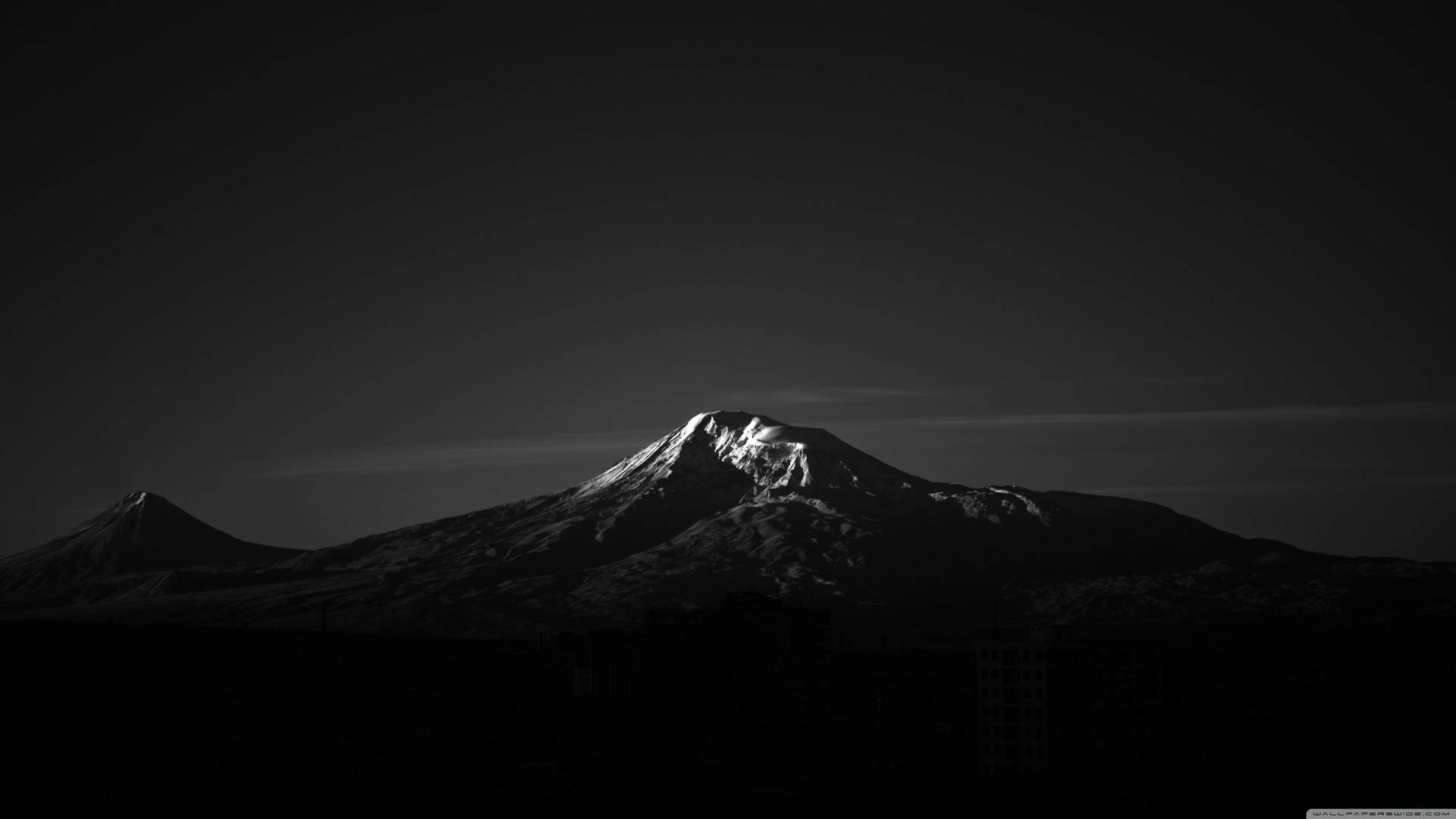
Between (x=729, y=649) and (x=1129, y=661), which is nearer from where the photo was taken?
(x=1129, y=661)

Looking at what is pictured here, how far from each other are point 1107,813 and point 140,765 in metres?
92.5

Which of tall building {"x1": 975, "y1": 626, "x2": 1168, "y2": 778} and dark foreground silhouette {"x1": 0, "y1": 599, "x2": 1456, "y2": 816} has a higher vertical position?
tall building {"x1": 975, "y1": 626, "x2": 1168, "y2": 778}

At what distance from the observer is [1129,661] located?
115 metres

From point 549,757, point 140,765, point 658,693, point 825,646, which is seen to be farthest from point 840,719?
point 140,765

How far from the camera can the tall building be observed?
376 feet

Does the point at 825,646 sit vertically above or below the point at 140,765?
above

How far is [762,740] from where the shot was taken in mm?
146875

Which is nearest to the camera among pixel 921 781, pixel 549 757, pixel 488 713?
pixel 921 781

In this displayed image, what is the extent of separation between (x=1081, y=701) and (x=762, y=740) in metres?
41.0

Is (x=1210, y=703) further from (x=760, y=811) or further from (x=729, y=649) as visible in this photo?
(x=760, y=811)

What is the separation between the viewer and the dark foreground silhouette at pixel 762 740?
115 m

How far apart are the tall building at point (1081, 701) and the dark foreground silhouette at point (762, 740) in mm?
169

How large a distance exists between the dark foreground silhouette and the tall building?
17cm

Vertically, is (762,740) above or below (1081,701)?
below
